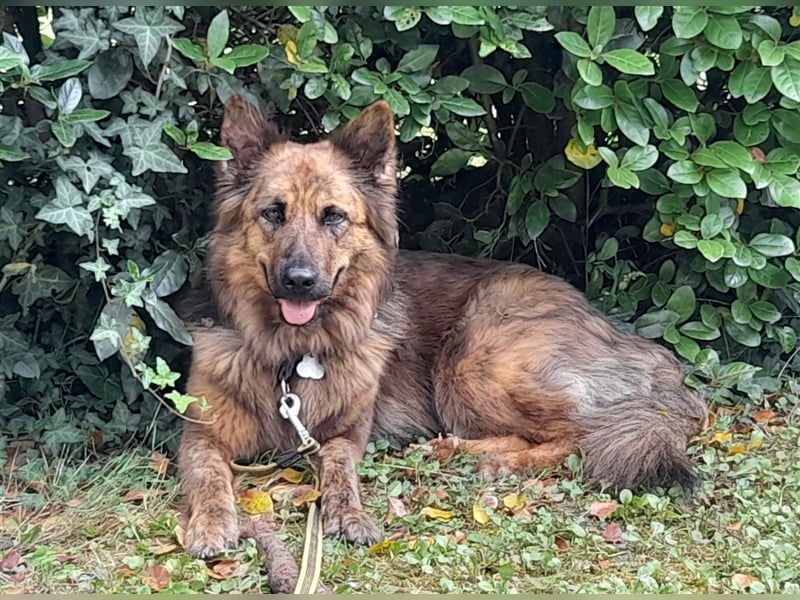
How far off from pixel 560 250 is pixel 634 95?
1.45 meters

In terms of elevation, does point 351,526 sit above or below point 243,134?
below

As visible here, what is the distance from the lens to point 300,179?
3.58m

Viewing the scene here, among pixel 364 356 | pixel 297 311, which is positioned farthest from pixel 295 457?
pixel 297 311

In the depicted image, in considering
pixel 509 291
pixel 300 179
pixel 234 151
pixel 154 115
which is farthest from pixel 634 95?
pixel 154 115

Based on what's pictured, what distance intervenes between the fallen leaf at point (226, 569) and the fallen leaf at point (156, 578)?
0.41ft

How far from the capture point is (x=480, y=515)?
10.5 feet

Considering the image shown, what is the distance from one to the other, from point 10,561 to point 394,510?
49.0 inches

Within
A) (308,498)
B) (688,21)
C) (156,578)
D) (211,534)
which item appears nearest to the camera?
(156,578)

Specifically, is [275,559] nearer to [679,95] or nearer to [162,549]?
Result: [162,549]

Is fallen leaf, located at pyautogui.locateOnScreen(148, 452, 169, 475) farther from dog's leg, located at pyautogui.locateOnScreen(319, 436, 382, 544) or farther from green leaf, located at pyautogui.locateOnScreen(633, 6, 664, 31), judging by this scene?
green leaf, located at pyautogui.locateOnScreen(633, 6, 664, 31)

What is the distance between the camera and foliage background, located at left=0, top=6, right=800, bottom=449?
3287 millimetres

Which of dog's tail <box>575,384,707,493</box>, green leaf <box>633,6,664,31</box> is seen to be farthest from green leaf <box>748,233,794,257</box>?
green leaf <box>633,6,664,31</box>

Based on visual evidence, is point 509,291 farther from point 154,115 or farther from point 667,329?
point 154,115

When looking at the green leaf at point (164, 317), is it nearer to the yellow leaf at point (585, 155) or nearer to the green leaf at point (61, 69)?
the green leaf at point (61, 69)
